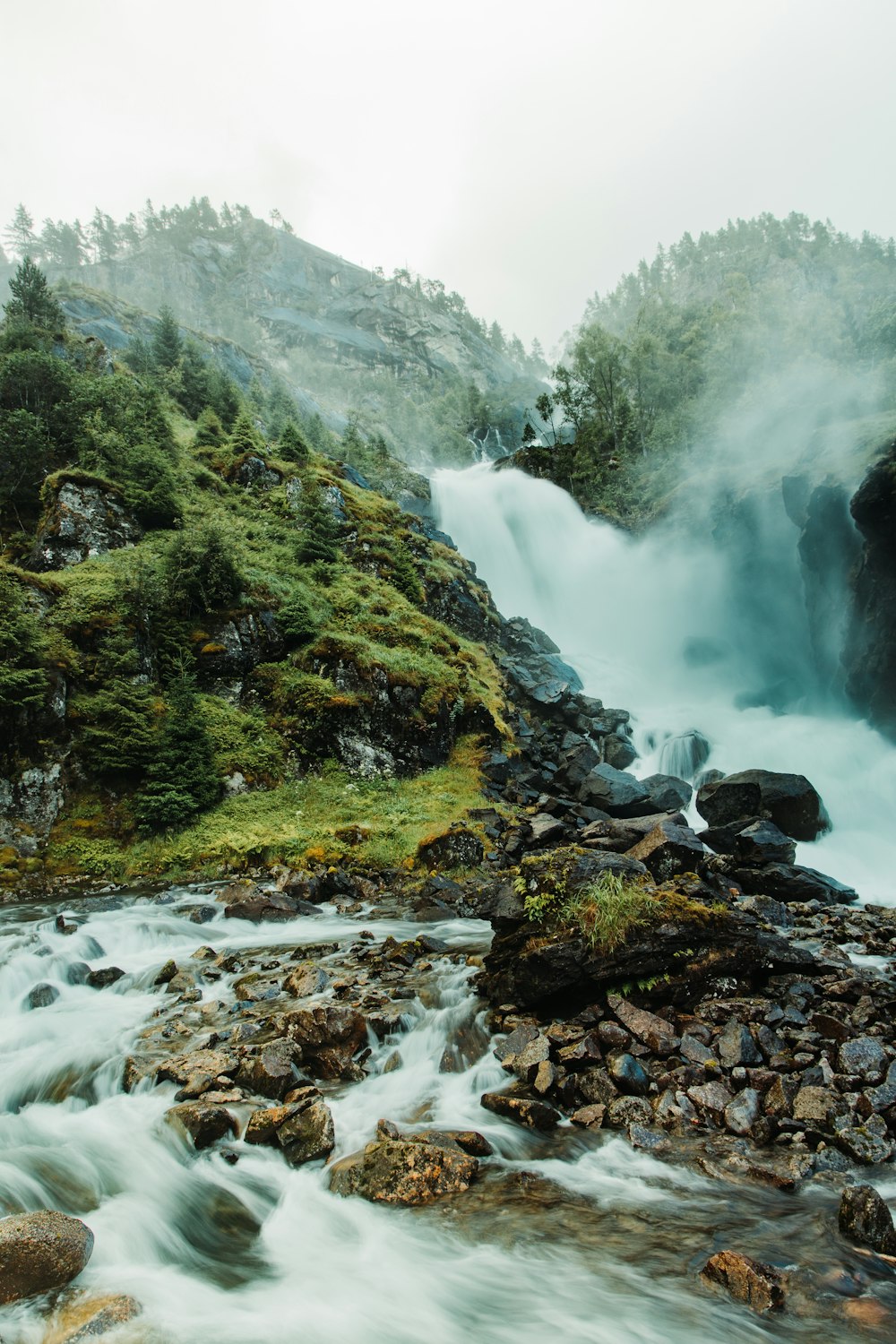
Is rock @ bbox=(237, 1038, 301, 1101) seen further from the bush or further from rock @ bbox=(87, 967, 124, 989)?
the bush

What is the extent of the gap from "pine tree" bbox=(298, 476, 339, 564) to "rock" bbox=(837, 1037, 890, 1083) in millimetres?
20583

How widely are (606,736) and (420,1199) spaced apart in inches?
752

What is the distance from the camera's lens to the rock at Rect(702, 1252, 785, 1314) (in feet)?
10.7

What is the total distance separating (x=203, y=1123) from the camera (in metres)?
4.87

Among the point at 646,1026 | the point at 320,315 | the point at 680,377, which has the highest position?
the point at 320,315

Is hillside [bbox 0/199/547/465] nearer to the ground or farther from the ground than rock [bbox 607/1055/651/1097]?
farther from the ground

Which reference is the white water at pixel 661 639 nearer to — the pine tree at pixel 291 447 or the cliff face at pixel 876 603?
the cliff face at pixel 876 603

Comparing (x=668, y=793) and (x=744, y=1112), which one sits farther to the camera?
(x=668, y=793)

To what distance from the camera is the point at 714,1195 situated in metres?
4.24

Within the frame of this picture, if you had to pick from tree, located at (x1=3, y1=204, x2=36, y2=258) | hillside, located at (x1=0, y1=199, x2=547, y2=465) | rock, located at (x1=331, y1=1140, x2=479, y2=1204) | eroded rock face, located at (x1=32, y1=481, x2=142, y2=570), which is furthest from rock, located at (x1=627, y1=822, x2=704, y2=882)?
tree, located at (x1=3, y1=204, x2=36, y2=258)

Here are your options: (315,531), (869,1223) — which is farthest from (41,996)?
(315,531)

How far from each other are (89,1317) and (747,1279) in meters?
3.62

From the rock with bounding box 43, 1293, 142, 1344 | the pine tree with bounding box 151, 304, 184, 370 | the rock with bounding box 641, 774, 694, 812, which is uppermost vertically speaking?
the pine tree with bounding box 151, 304, 184, 370

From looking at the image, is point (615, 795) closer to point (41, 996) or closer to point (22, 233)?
point (41, 996)
